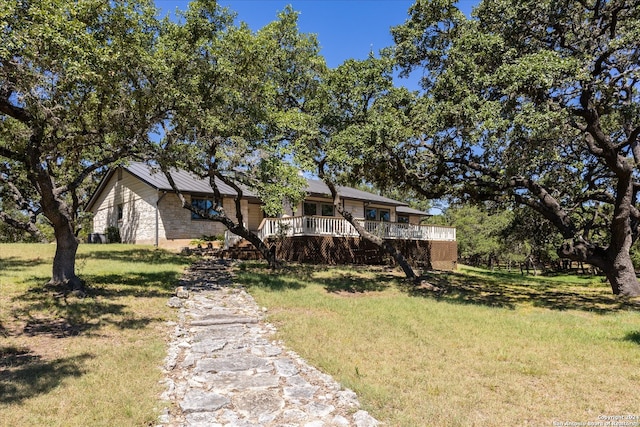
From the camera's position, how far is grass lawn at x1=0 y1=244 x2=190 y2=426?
3.98 m

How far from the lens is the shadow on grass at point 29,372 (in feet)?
14.3

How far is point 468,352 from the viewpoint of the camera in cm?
617

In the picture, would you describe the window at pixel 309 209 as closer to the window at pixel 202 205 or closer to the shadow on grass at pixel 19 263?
the window at pixel 202 205

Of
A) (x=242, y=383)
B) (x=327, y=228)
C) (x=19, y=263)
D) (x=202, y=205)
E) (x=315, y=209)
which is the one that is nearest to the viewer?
(x=242, y=383)

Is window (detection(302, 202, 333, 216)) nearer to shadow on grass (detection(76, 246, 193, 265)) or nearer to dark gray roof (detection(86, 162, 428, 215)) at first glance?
dark gray roof (detection(86, 162, 428, 215))

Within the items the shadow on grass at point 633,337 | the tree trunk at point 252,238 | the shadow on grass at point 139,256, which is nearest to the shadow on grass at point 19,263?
the shadow on grass at point 139,256

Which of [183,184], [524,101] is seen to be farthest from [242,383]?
[183,184]

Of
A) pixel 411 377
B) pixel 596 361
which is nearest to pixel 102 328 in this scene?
pixel 411 377

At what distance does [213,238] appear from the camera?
22.1 meters

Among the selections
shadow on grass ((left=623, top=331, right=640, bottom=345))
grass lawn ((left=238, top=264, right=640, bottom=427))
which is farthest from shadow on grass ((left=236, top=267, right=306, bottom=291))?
shadow on grass ((left=623, top=331, right=640, bottom=345))

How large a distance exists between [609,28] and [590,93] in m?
2.43

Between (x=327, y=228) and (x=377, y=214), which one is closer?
(x=327, y=228)

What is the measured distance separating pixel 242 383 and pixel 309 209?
21902 millimetres

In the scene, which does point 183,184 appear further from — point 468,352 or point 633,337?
point 633,337
